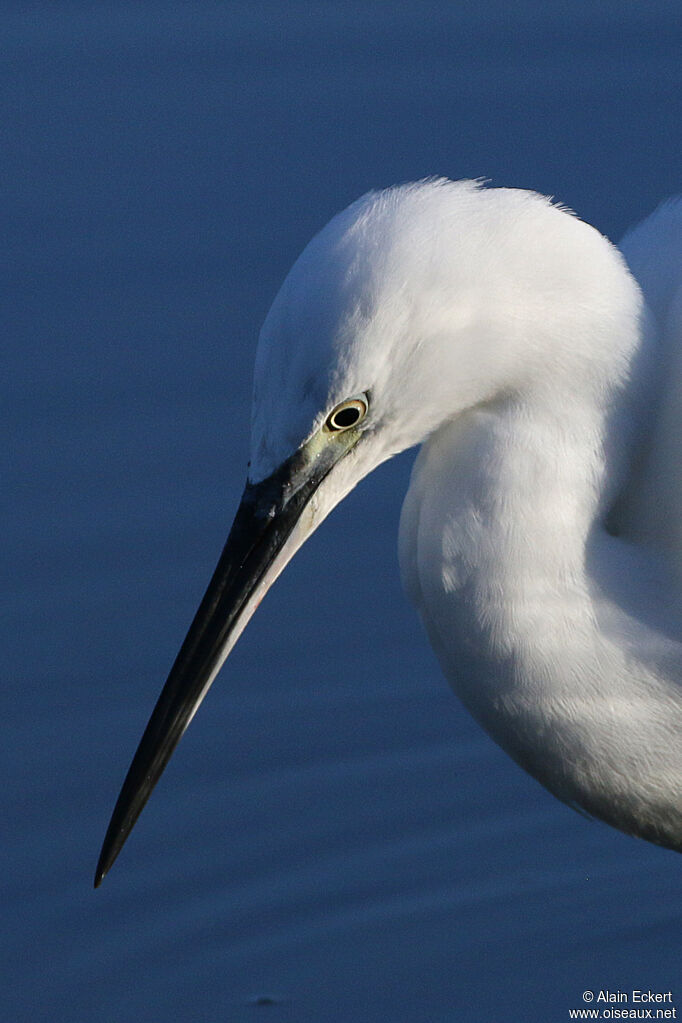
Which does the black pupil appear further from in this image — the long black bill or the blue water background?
the blue water background

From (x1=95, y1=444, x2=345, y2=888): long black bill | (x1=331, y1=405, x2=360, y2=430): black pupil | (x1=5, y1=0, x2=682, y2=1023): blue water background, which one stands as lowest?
(x1=5, y1=0, x2=682, y2=1023): blue water background

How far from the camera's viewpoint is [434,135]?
495cm

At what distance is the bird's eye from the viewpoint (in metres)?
2.07

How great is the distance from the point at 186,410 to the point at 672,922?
1.90 metres

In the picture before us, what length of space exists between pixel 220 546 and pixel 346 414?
6.79 feet

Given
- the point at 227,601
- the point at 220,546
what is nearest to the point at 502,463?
the point at 227,601

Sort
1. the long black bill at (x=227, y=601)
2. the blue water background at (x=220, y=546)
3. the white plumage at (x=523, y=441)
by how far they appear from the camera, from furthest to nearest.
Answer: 1. the blue water background at (x=220, y=546)
2. the long black bill at (x=227, y=601)
3. the white plumage at (x=523, y=441)

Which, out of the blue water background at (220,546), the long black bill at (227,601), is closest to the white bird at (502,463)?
the long black bill at (227,601)

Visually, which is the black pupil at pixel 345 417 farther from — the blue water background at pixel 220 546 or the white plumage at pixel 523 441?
the blue water background at pixel 220 546

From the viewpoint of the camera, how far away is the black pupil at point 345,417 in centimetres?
208

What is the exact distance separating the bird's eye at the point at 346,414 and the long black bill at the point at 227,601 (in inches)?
1.5

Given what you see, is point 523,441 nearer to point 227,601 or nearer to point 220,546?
point 227,601

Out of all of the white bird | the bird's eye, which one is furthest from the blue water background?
the bird's eye

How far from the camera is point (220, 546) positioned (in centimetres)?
413
